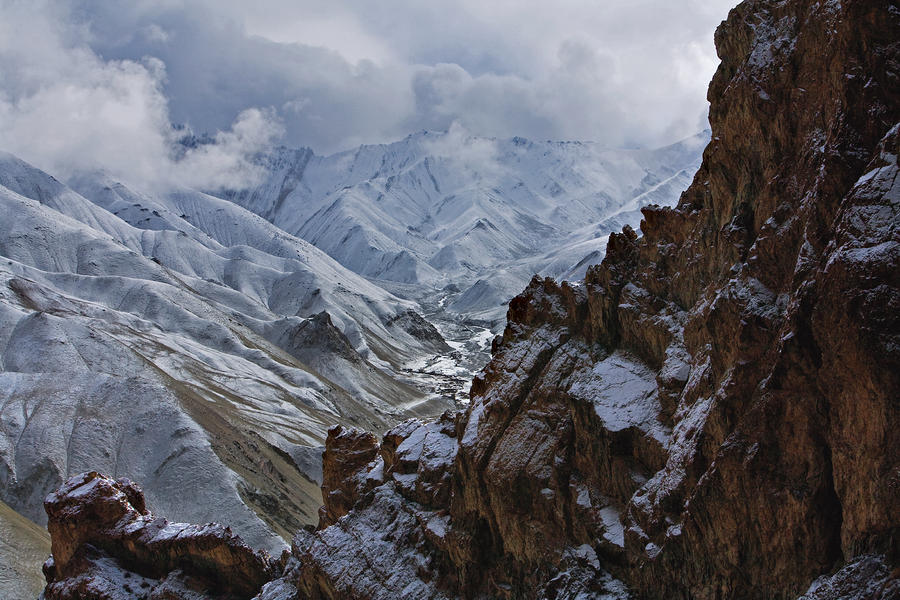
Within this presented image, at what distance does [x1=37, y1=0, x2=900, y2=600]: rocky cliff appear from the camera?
18.7 meters

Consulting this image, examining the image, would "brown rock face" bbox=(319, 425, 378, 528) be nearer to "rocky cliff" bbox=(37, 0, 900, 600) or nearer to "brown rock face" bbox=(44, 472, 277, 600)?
"rocky cliff" bbox=(37, 0, 900, 600)

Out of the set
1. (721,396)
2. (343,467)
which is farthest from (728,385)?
(343,467)

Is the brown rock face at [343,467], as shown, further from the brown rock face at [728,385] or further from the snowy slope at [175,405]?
the snowy slope at [175,405]

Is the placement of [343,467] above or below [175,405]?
below

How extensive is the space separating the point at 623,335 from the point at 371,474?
18.1m

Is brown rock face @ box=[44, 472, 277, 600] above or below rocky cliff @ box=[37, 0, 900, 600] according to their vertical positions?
below

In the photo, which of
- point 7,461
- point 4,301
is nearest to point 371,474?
point 7,461

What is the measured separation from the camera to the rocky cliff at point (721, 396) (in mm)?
18719

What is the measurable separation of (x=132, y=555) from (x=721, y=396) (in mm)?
40568

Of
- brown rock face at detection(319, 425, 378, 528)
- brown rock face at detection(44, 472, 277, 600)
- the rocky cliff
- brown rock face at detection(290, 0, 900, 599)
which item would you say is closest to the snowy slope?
brown rock face at detection(44, 472, 277, 600)

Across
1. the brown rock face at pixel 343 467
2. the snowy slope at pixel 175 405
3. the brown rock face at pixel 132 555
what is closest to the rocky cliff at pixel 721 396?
the brown rock face at pixel 343 467

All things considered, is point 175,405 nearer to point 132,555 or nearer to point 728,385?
point 132,555

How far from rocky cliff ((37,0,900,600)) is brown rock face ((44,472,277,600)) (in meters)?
8.55

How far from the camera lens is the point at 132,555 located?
47.2 m
